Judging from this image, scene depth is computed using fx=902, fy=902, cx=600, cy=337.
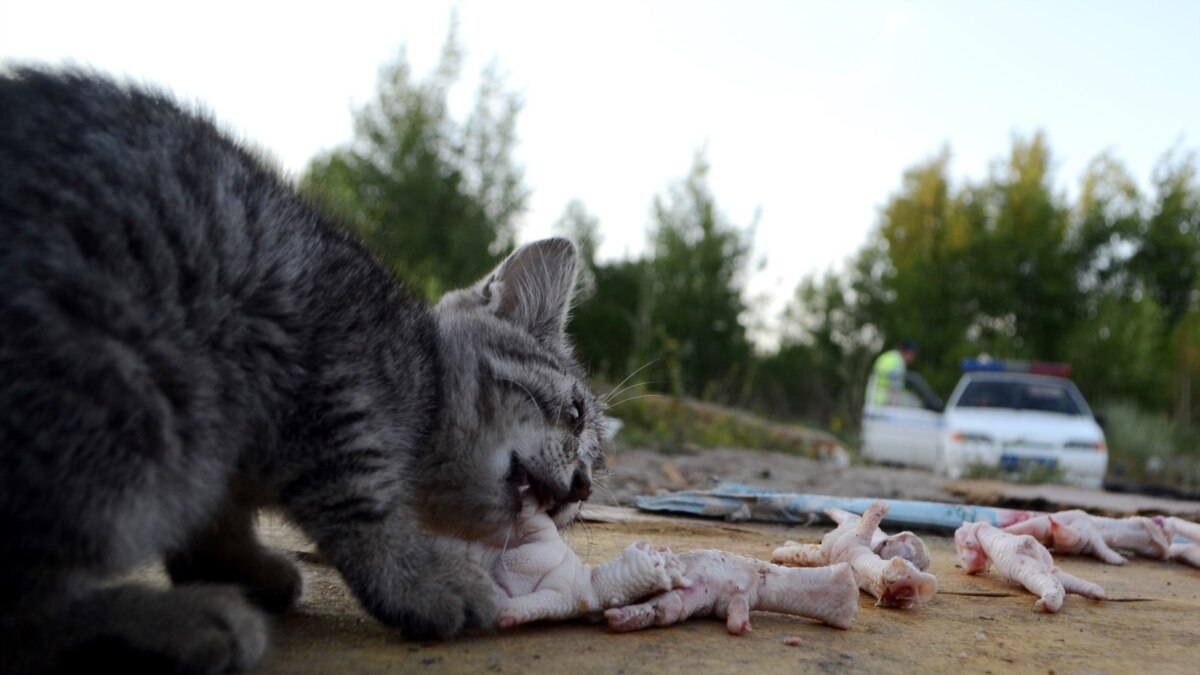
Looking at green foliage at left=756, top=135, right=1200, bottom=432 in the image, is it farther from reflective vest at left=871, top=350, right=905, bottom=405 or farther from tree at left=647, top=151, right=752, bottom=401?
reflective vest at left=871, top=350, right=905, bottom=405

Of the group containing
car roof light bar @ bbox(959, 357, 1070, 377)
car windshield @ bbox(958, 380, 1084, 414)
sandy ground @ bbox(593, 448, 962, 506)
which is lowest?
sandy ground @ bbox(593, 448, 962, 506)

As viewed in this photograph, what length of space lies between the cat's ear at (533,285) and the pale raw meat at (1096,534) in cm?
186

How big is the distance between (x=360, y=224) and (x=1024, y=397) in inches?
403

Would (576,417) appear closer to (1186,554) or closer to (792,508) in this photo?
(792,508)

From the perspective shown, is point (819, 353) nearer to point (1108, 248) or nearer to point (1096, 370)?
point (1096, 370)

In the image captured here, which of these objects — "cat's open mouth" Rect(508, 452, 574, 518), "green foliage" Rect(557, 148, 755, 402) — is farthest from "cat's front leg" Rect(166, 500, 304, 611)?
"green foliage" Rect(557, 148, 755, 402)

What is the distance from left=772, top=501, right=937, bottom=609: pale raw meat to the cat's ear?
106 cm

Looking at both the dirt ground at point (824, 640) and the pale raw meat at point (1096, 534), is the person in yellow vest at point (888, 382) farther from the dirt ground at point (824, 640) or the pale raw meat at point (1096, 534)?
the dirt ground at point (824, 640)

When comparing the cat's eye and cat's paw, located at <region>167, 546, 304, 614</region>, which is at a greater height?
the cat's eye

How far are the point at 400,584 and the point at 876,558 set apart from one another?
4.42 feet

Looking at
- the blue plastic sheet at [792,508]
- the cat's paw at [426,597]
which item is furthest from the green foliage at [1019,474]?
the cat's paw at [426,597]

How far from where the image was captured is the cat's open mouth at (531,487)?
2.32 m

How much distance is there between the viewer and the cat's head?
230 centimetres

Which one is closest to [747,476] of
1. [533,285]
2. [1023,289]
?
[533,285]
